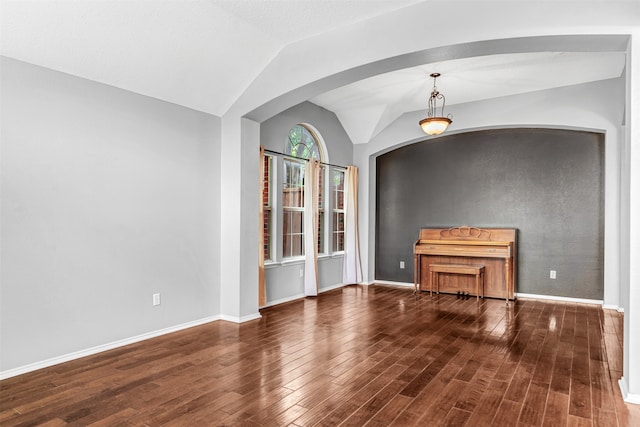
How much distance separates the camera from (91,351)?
Result: 11.5ft

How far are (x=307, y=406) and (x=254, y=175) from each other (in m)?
2.96

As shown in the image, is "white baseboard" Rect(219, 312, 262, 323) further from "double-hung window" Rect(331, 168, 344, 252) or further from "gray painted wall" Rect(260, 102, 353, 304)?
"double-hung window" Rect(331, 168, 344, 252)

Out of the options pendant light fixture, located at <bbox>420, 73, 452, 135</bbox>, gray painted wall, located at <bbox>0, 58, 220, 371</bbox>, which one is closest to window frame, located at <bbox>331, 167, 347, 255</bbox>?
pendant light fixture, located at <bbox>420, 73, 452, 135</bbox>

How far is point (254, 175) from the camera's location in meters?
4.86

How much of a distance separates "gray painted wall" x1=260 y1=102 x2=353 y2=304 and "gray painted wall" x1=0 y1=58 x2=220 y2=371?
1098 millimetres

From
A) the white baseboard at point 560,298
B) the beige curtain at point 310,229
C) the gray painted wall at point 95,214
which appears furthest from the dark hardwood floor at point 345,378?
the beige curtain at point 310,229

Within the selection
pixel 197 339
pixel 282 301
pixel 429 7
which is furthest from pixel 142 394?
pixel 429 7

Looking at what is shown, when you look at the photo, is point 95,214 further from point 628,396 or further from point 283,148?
point 628,396

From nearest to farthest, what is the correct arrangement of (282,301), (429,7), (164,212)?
(429,7) < (164,212) < (282,301)

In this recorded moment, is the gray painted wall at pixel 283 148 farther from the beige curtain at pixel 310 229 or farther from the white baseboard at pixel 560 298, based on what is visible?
the white baseboard at pixel 560 298

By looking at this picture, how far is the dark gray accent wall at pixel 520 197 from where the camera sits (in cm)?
590

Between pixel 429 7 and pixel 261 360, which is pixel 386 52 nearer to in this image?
pixel 429 7

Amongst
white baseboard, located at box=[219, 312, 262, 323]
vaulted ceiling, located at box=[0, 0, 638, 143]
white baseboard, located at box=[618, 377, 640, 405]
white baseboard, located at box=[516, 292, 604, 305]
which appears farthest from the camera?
white baseboard, located at box=[516, 292, 604, 305]

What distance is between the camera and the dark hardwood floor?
242 centimetres
